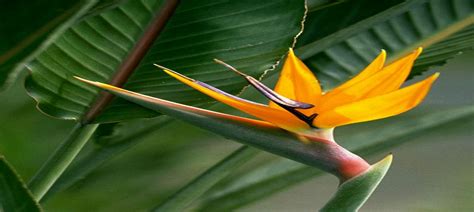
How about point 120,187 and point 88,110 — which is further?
point 120,187

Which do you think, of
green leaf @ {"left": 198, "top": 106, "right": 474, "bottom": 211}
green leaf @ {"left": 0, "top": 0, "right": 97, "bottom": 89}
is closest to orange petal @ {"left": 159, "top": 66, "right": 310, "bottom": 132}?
green leaf @ {"left": 0, "top": 0, "right": 97, "bottom": 89}

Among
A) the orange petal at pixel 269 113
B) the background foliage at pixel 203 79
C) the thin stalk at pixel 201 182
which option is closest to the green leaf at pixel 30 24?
the background foliage at pixel 203 79

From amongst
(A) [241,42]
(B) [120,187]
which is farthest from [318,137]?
(B) [120,187]

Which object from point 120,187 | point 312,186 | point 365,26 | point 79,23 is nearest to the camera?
point 79,23

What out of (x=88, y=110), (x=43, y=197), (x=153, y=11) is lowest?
(x=43, y=197)

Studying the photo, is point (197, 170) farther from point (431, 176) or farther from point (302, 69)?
point (302, 69)

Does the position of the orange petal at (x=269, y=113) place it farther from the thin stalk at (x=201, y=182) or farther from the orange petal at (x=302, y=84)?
the thin stalk at (x=201, y=182)

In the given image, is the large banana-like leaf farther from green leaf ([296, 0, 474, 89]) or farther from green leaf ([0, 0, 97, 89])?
green leaf ([296, 0, 474, 89])
